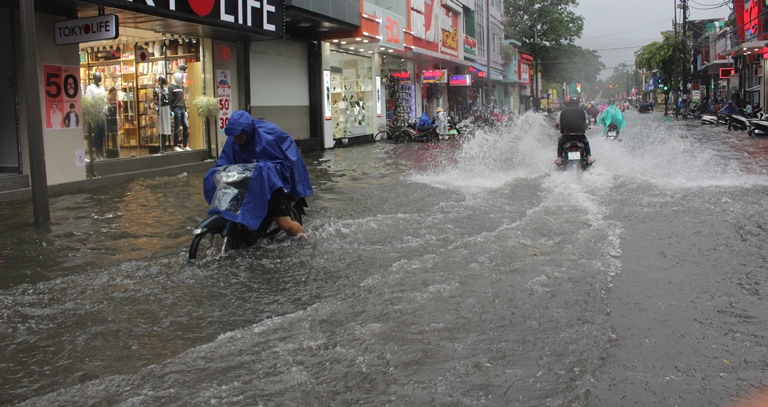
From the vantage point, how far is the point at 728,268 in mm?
6266

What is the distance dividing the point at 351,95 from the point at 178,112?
12169mm

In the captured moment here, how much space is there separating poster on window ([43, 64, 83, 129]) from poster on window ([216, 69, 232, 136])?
4.94 meters

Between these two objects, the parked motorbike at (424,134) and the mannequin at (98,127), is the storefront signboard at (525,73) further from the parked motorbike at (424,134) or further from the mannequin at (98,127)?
the mannequin at (98,127)

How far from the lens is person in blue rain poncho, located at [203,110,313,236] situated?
22.1 ft

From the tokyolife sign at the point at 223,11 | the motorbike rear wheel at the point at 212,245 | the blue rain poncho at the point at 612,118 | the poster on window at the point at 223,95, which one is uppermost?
the tokyolife sign at the point at 223,11

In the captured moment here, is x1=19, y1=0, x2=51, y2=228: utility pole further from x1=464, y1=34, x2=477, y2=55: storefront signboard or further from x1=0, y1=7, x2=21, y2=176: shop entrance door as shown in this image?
x1=464, y1=34, x2=477, y2=55: storefront signboard

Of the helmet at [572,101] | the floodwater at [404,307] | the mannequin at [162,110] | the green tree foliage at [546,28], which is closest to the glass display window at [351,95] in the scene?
the mannequin at [162,110]

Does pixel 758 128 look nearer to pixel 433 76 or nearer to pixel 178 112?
pixel 433 76

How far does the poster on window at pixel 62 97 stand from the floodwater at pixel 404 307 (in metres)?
2.95

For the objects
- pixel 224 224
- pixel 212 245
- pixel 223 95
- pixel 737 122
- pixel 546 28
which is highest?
pixel 546 28

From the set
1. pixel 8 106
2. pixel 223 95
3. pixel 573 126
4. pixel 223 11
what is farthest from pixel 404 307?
pixel 223 95

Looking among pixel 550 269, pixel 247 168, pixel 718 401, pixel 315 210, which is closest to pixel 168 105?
pixel 315 210

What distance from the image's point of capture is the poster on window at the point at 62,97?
39.9 feet

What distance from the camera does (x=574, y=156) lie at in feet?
43.1
